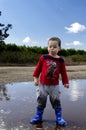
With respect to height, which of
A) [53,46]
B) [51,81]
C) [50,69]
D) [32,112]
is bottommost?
[32,112]

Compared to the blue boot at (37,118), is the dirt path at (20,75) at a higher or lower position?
lower

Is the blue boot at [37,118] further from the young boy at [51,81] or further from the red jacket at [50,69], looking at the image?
the red jacket at [50,69]

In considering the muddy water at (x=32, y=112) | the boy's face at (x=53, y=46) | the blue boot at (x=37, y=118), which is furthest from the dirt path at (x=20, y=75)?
the boy's face at (x=53, y=46)

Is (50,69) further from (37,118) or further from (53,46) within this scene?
(37,118)

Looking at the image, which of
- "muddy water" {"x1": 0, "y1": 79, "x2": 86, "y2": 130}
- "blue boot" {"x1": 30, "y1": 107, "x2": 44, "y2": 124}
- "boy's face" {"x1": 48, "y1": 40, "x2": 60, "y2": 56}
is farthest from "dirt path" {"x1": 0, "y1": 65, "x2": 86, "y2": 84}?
"boy's face" {"x1": 48, "y1": 40, "x2": 60, "y2": 56}

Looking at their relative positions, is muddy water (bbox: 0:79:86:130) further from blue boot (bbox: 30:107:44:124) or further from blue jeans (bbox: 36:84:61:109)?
blue jeans (bbox: 36:84:61:109)

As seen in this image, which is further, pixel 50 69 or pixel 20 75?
pixel 20 75

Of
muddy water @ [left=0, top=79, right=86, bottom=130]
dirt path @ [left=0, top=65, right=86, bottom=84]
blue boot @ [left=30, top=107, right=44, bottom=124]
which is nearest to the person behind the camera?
muddy water @ [left=0, top=79, right=86, bottom=130]

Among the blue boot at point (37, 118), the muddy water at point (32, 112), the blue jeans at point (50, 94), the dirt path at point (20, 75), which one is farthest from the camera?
the dirt path at point (20, 75)

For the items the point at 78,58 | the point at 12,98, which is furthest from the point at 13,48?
the point at 12,98

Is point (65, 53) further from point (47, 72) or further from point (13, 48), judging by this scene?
point (47, 72)

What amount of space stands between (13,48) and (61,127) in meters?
44.5

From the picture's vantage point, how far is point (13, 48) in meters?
48.8

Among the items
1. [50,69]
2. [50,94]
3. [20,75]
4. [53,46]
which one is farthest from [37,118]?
[20,75]
